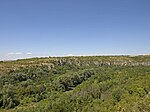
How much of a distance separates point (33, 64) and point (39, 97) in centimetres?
6310

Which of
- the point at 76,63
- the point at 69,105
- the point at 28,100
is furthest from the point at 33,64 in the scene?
the point at 69,105

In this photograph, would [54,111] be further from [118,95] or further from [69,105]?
[118,95]

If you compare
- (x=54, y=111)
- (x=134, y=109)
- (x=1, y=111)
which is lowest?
(x=1, y=111)

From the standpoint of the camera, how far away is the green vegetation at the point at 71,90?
51.1 m

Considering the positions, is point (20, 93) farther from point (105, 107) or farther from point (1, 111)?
point (105, 107)

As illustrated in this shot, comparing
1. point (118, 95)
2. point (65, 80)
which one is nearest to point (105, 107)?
point (118, 95)

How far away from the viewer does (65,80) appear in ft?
358

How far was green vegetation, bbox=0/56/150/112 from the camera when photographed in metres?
51.1

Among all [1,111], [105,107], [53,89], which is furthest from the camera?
[53,89]

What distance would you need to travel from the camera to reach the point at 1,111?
245 feet

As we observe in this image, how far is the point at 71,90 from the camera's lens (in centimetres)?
9719

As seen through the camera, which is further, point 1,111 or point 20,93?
point 20,93

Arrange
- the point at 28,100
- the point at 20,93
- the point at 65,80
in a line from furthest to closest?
the point at 65,80, the point at 20,93, the point at 28,100

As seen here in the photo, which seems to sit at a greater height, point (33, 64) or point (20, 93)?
point (33, 64)
